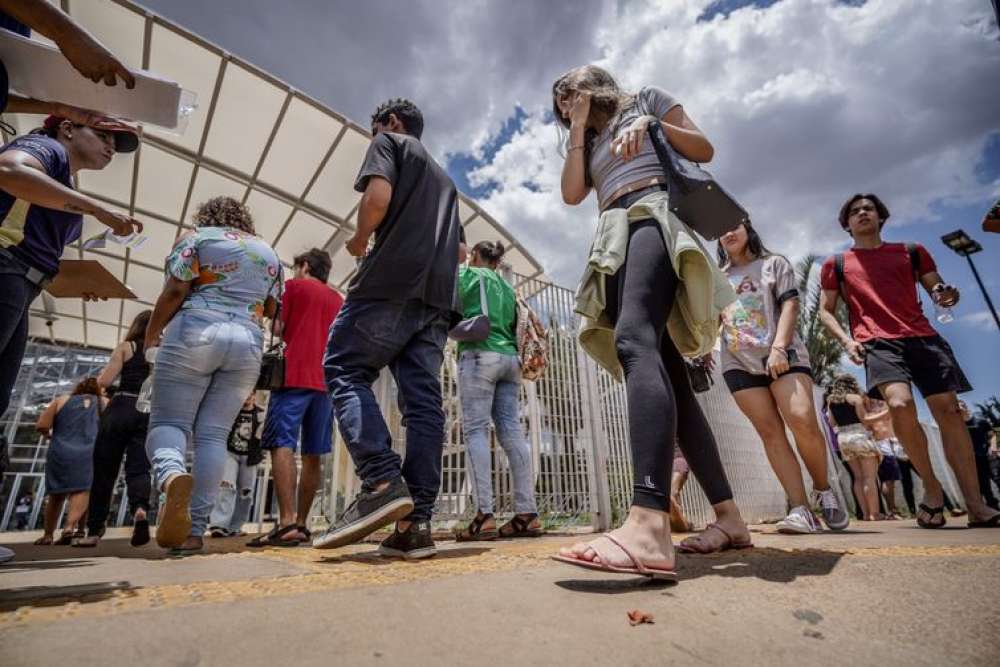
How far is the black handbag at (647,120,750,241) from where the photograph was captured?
5.69ft

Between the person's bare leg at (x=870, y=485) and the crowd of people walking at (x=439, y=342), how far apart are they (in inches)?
131

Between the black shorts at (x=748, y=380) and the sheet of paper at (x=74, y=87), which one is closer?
the sheet of paper at (x=74, y=87)

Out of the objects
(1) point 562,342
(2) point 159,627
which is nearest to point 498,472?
(1) point 562,342

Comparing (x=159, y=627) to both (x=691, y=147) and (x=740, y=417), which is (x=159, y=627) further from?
(x=740, y=417)

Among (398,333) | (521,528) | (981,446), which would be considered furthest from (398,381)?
(981,446)

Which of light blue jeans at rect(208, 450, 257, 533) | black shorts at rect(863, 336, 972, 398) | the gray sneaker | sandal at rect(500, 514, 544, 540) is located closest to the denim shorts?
sandal at rect(500, 514, 544, 540)

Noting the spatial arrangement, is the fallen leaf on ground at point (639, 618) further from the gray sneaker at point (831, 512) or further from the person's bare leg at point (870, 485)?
the person's bare leg at point (870, 485)

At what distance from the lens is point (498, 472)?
15.5ft

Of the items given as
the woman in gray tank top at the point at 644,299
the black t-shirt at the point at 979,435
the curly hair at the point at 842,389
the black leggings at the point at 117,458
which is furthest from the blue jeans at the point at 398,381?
the black t-shirt at the point at 979,435

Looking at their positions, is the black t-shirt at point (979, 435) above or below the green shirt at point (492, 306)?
below

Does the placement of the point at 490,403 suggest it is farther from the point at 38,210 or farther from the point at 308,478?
the point at 38,210

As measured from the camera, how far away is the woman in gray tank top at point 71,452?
4.16 meters

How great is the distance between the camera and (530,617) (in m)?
0.91

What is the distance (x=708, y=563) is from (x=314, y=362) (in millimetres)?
2728
